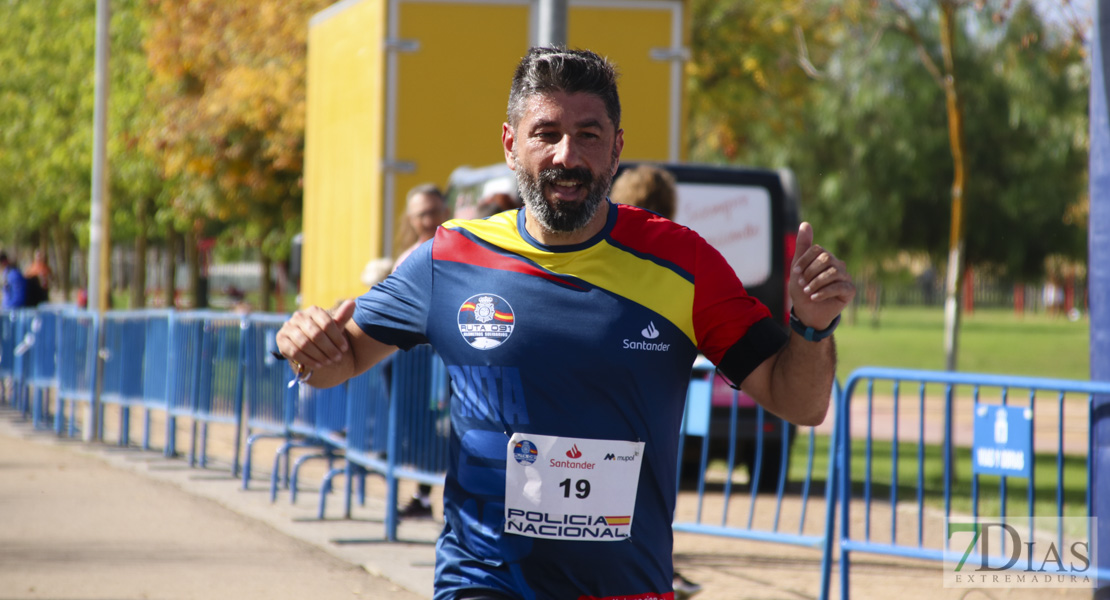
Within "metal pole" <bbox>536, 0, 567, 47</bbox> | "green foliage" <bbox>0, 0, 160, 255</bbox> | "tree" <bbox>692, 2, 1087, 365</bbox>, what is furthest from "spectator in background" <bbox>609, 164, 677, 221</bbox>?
"green foliage" <bbox>0, 0, 160, 255</bbox>

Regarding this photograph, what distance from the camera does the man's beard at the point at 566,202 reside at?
2.99 m

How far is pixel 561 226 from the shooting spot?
3014 mm

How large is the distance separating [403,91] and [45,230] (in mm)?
42669

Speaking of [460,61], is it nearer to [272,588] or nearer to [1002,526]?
[272,588]

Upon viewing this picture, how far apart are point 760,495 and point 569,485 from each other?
25.5 feet

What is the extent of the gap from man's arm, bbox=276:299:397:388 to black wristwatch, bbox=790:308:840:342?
96 cm

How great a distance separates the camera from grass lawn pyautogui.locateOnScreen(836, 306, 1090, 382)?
27797 mm

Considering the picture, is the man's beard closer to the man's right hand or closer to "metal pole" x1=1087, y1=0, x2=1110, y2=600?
the man's right hand

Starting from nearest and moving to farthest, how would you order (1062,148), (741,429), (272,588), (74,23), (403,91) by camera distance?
(272,588), (741,429), (403,91), (1062,148), (74,23)

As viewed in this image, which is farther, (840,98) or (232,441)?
(840,98)

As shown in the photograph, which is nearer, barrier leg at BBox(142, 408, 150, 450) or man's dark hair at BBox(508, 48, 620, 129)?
man's dark hair at BBox(508, 48, 620, 129)

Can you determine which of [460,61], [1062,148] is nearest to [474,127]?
[460,61]

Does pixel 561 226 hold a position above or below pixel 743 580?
above

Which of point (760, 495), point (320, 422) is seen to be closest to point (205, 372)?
point (320, 422)
